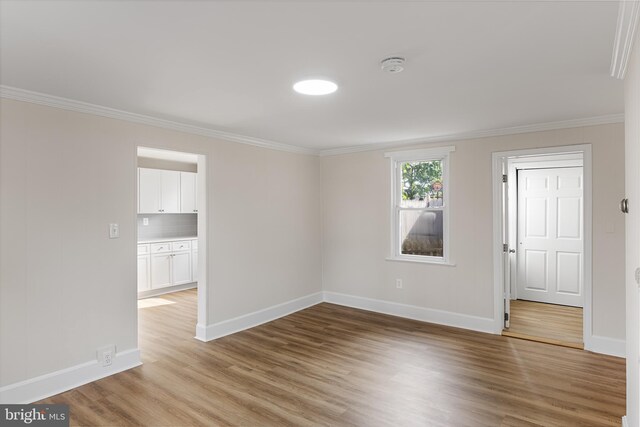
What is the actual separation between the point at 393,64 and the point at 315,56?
18.6 inches

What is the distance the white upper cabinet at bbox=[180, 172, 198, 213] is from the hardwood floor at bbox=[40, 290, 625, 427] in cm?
294

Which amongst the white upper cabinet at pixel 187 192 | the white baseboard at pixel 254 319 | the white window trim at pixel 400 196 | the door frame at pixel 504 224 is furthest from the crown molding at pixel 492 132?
the white upper cabinet at pixel 187 192

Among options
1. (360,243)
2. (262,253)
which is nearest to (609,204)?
(360,243)

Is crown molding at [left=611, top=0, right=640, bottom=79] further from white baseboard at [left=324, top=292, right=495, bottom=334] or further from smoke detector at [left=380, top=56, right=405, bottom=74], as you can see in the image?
white baseboard at [left=324, top=292, right=495, bottom=334]

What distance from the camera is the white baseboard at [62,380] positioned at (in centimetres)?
267

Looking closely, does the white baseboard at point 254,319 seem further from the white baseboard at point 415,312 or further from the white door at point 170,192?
the white door at point 170,192

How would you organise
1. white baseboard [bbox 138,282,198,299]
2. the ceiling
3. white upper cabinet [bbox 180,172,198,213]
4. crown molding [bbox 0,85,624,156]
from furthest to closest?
1. white upper cabinet [bbox 180,172,198,213]
2. white baseboard [bbox 138,282,198,299]
3. crown molding [bbox 0,85,624,156]
4. the ceiling

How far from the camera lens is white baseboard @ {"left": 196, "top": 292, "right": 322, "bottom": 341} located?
4.09 metres

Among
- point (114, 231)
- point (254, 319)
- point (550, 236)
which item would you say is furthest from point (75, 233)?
point (550, 236)

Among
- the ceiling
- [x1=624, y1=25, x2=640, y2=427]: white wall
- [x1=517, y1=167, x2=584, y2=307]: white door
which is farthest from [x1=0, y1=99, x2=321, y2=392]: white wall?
[x1=517, y1=167, x2=584, y2=307]: white door

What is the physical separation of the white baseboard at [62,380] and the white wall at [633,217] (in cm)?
373

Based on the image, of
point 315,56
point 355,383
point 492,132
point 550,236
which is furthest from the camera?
point 550,236

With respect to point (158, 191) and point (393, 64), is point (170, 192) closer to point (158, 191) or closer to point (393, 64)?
point (158, 191)

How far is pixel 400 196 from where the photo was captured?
505 cm
